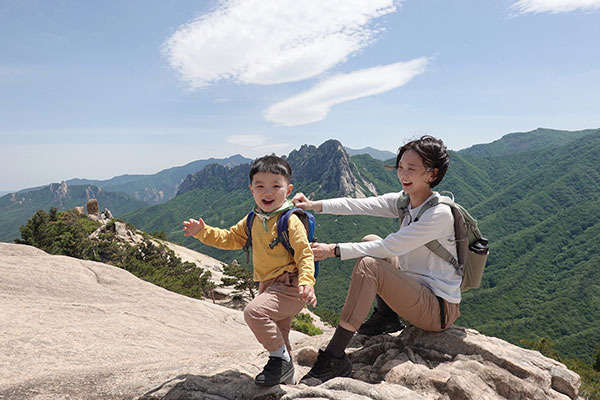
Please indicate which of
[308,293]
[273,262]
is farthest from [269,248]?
[308,293]

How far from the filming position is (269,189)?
432 cm

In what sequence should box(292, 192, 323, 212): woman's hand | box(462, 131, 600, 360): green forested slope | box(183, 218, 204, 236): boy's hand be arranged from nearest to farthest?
box(183, 218, 204, 236): boy's hand → box(292, 192, 323, 212): woman's hand → box(462, 131, 600, 360): green forested slope

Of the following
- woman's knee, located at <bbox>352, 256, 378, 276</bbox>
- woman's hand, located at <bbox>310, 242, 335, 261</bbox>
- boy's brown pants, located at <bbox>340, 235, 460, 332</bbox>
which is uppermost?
woman's hand, located at <bbox>310, 242, 335, 261</bbox>

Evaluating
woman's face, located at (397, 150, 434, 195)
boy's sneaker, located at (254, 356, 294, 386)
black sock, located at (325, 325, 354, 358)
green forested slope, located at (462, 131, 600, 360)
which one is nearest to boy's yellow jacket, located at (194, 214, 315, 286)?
black sock, located at (325, 325, 354, 358)

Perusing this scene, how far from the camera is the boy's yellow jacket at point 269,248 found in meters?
4.02

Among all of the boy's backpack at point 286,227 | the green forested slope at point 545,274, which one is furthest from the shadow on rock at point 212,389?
the green forested slope at point 545,274

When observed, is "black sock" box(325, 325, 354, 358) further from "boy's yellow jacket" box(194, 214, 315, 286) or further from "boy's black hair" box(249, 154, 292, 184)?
"boy's black hair" box(249, 154, 292, 184)

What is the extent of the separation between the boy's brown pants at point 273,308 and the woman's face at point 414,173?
6.46ft

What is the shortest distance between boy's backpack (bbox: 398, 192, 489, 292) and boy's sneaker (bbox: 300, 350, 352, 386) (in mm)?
1889

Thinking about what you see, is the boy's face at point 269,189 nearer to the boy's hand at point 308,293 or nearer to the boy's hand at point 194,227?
the boy's hand at point 194,227

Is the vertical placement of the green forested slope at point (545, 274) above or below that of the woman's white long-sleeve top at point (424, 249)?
below

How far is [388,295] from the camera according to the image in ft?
14.1

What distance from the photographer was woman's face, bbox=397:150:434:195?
14.7 feet

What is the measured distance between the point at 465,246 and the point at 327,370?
7.95 feet
